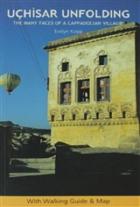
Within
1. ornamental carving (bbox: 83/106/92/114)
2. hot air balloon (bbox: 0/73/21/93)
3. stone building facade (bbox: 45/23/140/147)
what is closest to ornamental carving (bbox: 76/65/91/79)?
stone building facade (bbox: 45/23/140/147)

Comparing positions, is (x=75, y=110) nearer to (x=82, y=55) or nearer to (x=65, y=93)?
(x=65, y=93)

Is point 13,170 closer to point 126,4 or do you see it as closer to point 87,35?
point 87,35

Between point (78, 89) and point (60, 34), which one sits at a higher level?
point (60, 34)

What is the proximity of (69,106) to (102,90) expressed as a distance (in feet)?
1.07

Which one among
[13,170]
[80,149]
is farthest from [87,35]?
[13,170]

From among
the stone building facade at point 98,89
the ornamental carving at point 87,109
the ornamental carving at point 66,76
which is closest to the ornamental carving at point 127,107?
the stone building facade at point 98,89

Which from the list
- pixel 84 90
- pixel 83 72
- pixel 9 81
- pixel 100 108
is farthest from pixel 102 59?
pixel 9 81

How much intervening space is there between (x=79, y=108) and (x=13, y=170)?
0.79 meters

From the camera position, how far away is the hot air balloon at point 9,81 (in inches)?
193

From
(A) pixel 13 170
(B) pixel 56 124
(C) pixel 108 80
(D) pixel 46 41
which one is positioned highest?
(D) pixel 46 41

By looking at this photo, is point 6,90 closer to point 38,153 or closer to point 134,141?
point 38,153

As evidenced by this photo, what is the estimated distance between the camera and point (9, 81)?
193 inches

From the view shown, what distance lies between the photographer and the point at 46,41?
16.8 ft

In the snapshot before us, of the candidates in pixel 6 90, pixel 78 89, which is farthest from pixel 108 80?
pixel 6 90
